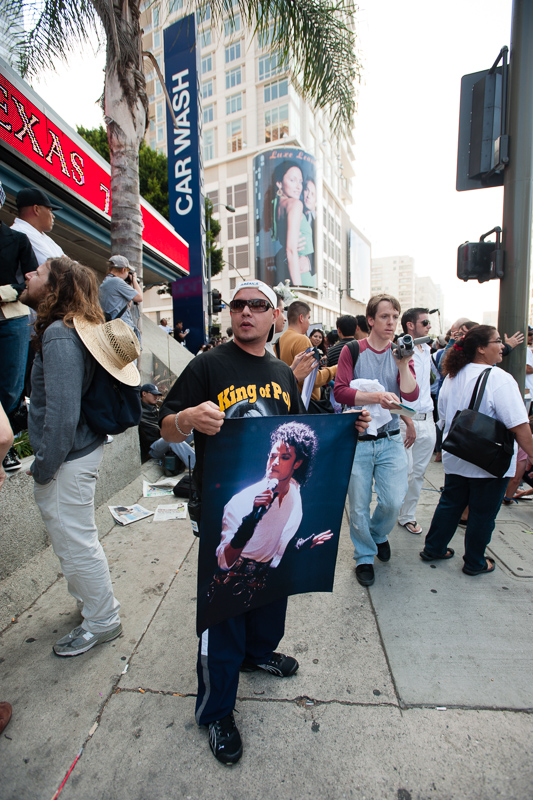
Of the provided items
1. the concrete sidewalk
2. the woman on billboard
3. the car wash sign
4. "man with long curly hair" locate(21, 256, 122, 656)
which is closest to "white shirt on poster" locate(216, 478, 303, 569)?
the concrete sidewalk

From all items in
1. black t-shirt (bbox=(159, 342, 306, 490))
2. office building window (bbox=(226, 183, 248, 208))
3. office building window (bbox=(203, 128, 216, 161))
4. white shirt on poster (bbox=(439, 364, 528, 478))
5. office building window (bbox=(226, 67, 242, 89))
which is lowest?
white shirt on poster (bbox=(439, 364, 528, 478))

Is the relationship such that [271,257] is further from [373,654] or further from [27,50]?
[373,654]

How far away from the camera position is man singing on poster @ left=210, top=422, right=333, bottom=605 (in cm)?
173

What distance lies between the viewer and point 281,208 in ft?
147

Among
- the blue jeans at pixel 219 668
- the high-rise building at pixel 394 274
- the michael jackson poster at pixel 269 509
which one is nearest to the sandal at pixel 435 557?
the michael jackson poster at pixel 269 509

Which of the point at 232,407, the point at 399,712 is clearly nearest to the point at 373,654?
the point at 399,712

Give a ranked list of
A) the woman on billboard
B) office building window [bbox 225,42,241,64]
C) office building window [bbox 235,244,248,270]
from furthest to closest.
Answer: office building window [bbox 235,244,248,270]
office building window [bbox 225,42,241,64]
the woman on billboard

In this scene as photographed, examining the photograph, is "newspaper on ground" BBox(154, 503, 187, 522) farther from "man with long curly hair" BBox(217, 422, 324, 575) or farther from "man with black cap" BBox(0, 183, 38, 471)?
"man with long curly hair" BBox(217, 422, 324, 575)

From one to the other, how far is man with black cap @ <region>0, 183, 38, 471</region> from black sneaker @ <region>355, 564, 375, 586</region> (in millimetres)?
2597

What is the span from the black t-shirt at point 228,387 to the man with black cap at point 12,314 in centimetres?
148

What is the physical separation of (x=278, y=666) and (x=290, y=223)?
47.9m

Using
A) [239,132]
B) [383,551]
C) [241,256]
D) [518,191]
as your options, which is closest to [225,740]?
[383,551]

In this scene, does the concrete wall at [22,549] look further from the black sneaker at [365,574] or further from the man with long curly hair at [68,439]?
the black sneaker at [365,574]

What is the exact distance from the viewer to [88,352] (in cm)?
218
